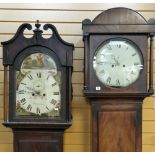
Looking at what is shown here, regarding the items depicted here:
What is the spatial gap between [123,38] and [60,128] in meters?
0.68

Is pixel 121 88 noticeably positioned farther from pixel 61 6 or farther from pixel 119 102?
pixel 61 6

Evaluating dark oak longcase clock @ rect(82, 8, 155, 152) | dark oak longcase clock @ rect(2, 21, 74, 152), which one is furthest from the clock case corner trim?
dark oak longcase clock @ rect(82, 8, 155, 152)

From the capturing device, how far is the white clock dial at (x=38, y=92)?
1.66m

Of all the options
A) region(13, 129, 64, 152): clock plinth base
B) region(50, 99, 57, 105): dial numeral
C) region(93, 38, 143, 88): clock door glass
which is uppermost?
region(93, 38, 143, 88): clock door glass

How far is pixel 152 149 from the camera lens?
194cm

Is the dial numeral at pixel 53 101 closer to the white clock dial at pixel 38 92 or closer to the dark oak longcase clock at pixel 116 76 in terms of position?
the white clock dial at pixel 38 92

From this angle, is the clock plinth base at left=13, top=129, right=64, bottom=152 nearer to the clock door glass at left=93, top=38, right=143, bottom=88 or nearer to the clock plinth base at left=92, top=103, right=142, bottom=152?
the clock plinth base at left=92, top=103, right=142, bottom=152

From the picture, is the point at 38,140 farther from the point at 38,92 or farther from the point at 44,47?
the point at 44,47

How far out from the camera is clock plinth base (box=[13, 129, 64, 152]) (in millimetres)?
1677

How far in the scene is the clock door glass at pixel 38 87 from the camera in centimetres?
166

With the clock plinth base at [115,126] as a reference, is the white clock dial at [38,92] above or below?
above

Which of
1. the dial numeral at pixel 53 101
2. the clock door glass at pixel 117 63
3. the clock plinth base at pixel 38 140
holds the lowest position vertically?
the clock plinth base at pixel 38 140

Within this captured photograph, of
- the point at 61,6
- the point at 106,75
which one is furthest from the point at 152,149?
the point at 61,6

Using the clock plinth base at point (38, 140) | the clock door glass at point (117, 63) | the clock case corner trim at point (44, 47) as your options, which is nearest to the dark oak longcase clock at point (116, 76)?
the clock door glass at point (117, 63)
